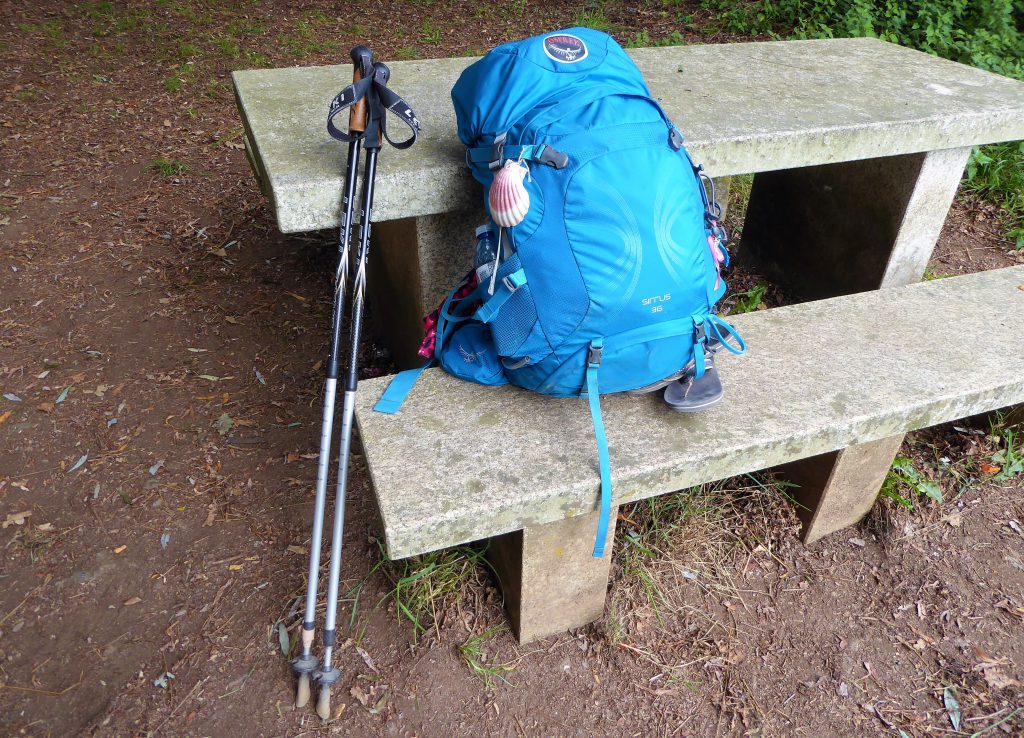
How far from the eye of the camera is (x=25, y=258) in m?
3.89

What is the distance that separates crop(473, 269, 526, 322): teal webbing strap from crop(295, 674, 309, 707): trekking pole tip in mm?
1097

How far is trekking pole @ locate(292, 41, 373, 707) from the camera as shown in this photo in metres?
2.00

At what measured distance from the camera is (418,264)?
2568 mm

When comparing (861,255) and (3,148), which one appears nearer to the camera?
(861,255)

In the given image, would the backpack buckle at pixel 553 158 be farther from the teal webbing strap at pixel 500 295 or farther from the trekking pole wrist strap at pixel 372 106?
the trekking pole wrist strap at pixel 372 106

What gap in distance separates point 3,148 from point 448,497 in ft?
15.8

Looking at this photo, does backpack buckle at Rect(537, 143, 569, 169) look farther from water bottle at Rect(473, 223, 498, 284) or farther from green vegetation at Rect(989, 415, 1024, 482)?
green vegetation at Rect(989, 415, 1024, 482)

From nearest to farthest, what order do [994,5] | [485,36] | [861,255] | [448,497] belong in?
[448,497]
[861,255]
[994,5]
[485,36]

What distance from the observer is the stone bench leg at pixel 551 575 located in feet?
6.70

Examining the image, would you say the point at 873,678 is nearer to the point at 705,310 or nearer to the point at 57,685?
the point at 705,310

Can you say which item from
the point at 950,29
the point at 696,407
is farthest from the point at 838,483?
the point at 950,29

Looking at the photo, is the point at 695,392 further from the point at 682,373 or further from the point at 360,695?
the point at 360,695

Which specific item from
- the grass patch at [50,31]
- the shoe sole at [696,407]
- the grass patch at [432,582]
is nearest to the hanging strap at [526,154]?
the shoe sole at [696,407]

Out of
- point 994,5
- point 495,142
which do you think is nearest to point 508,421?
point 495,142
